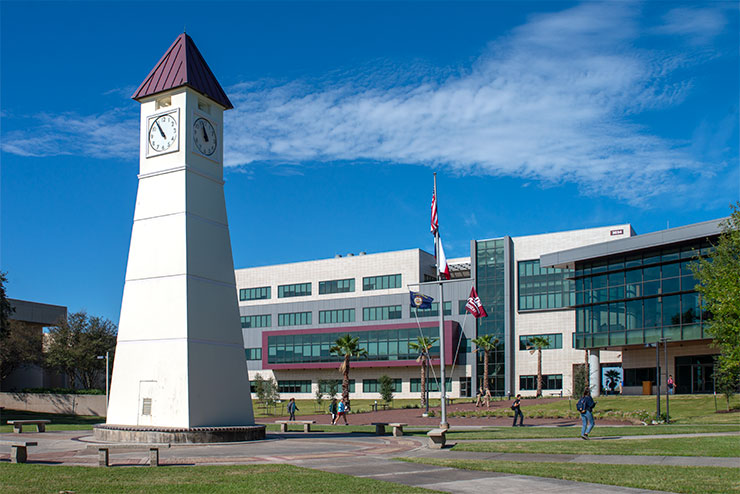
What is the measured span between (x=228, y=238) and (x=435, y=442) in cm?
1183

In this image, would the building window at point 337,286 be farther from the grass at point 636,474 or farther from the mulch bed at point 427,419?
the grass at point 636,474

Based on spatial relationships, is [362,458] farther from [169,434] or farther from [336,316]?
[336,316]

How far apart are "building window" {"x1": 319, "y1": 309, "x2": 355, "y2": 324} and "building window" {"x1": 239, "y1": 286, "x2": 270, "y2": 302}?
1046 centimetres

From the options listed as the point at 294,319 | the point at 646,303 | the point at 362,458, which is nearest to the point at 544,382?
the point at 646,303

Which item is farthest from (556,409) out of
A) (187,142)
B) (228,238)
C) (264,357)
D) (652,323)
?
(264,357)

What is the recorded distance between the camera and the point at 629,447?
21.8 metres

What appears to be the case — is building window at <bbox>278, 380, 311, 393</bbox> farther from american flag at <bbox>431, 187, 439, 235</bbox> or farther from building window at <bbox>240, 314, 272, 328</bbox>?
american flag at <bbox>431, 187, 439, 235</bbox>

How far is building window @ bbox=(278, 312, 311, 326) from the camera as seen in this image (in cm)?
9644

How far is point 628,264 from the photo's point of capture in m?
59.5

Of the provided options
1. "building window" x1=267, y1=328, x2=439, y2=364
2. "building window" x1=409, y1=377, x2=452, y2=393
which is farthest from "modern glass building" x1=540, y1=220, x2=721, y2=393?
"building window" x1=267, y1=328, x2=439, y2=364

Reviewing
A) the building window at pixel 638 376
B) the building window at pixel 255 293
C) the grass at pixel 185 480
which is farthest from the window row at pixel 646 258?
the building window at pixel 255 293

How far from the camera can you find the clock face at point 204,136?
91.1 feet

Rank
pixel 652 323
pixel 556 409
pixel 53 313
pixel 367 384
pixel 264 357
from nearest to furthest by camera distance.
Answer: pixel 556 409 → pixel 652 323 → pixel 53 313 → pixel 367 384 → pixel 264 357

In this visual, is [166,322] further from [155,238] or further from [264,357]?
[264,357]
